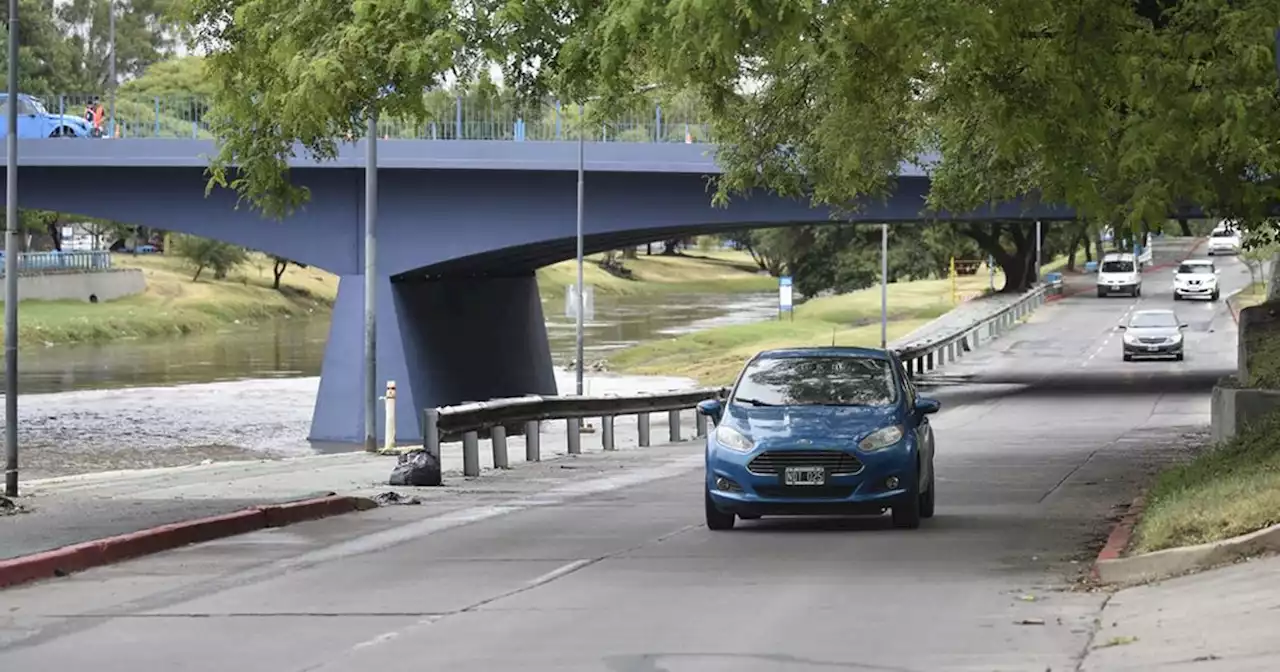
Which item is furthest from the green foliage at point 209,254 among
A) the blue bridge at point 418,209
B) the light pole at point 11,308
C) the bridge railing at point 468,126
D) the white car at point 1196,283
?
the light pole at point 11,308

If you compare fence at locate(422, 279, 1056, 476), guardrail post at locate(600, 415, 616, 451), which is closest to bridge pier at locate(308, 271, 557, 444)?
fence at locate(422, 279, 1056, 476)

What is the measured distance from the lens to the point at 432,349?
143 ft

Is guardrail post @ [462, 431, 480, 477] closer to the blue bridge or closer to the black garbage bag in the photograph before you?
the black garbage bag

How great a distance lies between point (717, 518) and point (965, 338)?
158 ft

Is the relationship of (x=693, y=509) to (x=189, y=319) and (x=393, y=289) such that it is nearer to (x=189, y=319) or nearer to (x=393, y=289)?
(x=393, y=289)

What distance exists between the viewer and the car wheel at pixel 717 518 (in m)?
16.7

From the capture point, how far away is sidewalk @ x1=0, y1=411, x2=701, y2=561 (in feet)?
53.5

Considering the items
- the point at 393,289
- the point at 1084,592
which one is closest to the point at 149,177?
the point at 393,289

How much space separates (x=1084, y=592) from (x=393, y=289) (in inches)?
1253

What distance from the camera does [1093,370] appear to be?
56.4 meters

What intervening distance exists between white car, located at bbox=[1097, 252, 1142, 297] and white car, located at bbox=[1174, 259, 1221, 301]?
195 cm

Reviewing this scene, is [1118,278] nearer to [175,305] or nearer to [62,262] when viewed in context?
[175,305]

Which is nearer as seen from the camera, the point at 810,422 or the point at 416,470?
the point at 810,422

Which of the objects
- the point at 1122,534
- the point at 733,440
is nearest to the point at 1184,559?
the point at 1122,534
